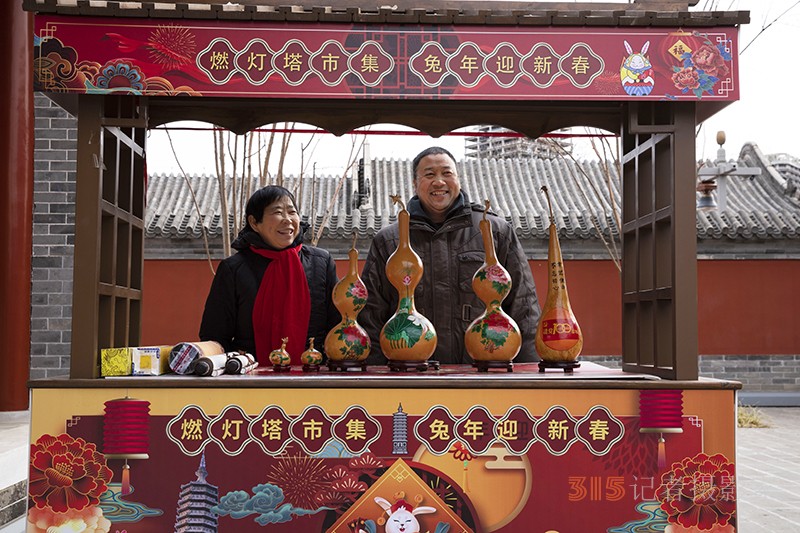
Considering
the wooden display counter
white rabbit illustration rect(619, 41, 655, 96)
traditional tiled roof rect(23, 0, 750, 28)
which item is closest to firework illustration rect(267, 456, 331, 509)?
the wooden display counter

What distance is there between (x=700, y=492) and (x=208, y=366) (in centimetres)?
166

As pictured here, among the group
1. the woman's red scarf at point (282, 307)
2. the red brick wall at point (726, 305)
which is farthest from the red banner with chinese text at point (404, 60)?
the red brick wall at point (726, 305)

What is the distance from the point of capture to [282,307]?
138 inches

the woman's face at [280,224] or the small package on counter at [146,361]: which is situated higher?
the woman's face at [280,224]

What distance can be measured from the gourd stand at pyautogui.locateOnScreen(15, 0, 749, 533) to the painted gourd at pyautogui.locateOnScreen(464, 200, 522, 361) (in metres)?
0.14

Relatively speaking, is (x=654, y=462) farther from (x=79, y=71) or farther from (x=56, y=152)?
(x=56, y=152)

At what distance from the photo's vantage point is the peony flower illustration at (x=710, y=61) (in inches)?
105

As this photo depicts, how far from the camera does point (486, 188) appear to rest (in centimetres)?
1470

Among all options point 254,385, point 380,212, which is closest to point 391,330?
point 254,385

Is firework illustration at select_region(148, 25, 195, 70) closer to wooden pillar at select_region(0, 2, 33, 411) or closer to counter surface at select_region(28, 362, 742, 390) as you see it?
counter surface at select_region(28, 362, 742, 390)

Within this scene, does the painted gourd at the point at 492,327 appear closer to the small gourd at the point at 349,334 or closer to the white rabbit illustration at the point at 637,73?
the small gourd at the point at 349,334

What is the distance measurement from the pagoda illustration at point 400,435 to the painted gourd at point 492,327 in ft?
1.37

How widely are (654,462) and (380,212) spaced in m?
11.0

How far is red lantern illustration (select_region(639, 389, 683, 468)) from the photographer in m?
2.63
